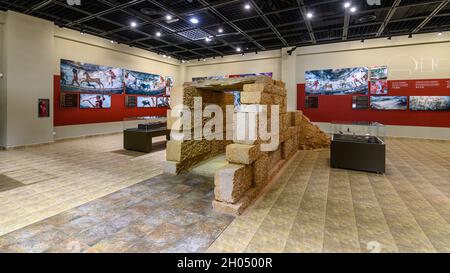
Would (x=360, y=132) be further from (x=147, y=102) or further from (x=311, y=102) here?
(x=147, y=102)

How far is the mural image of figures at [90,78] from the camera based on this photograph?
9.32 meters

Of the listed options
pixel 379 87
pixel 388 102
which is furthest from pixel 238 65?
pixel 388 102

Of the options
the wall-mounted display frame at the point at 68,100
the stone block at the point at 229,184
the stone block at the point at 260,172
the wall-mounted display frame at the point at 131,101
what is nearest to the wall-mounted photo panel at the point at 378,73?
the stone block at the point at 260,172

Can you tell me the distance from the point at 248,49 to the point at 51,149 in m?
9.72

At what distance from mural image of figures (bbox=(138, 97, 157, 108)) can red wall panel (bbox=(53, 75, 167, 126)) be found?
0.69 ft

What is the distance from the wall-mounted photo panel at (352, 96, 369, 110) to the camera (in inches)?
416

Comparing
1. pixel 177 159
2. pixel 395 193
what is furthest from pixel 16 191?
pixel 395 193

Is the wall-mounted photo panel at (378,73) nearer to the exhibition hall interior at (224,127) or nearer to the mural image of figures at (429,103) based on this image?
the exhibition hall interior at (224,127)

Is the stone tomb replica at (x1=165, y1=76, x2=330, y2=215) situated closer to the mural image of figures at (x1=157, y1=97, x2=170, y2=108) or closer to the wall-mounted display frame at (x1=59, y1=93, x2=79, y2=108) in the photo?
the wall-mounted display frame at (x1=59, y1=93, x2=79, y2=108)

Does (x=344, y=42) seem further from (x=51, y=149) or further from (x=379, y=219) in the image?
(x=51, y=149)

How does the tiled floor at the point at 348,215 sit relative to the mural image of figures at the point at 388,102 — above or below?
below

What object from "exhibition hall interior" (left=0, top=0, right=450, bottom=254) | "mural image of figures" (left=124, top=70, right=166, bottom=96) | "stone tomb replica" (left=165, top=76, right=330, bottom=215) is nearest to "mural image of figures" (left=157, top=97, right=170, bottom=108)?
"exhibition hall interior" (left=0, top=0, right=450, bottom=254)

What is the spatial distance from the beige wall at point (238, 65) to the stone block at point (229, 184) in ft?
33.4

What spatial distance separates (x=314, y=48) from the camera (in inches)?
451
